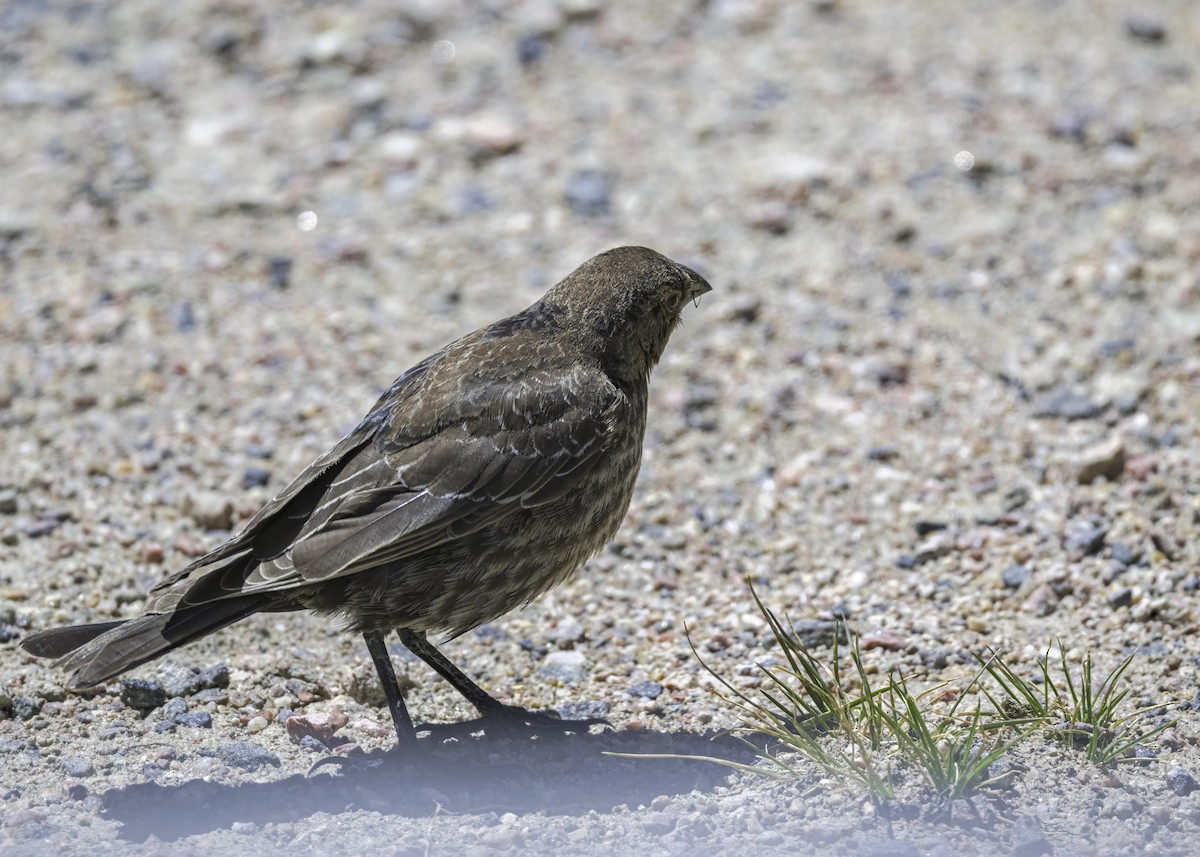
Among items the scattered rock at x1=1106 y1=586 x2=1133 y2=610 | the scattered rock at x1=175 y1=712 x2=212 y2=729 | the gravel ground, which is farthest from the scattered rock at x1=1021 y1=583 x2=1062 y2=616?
the scattered rock at x1=175 y1=712 x2=212 y2=729

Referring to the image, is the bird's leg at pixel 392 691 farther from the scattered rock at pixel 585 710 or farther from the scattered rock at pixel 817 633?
the scattered rock at pixel 817 633

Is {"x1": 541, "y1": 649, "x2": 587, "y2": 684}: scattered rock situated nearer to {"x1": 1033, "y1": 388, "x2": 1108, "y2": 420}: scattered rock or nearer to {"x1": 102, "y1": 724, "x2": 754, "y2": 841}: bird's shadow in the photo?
{"x1": 102, "y1": 724, "x2": 754, "y2": 841}: bird's shadow

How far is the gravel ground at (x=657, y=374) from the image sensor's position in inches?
166

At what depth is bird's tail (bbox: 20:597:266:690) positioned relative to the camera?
420 centimetres

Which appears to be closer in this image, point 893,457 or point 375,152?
point 893,457

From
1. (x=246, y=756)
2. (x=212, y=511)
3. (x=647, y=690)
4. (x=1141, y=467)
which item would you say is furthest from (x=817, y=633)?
(x=212, y=511)

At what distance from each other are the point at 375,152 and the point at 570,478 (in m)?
4.02

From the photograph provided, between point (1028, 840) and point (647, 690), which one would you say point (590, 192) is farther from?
point (1028, 840)

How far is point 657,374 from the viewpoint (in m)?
6.70

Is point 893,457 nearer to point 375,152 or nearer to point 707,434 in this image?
point 707,434

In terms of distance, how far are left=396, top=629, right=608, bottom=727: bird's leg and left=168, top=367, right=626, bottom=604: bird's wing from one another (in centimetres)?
46

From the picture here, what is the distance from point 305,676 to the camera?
193 inches

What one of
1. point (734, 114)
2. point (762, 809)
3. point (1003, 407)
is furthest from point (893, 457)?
point (734, 114)

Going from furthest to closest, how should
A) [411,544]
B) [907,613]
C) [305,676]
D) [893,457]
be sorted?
[893,457], [907,613], [305,676], [411,544]
